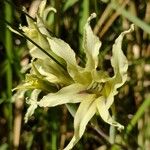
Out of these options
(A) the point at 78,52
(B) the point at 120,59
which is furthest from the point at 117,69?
(A) the point at 78,52

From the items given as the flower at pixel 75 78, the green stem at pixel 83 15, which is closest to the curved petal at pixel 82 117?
the flower at pixel 75 78

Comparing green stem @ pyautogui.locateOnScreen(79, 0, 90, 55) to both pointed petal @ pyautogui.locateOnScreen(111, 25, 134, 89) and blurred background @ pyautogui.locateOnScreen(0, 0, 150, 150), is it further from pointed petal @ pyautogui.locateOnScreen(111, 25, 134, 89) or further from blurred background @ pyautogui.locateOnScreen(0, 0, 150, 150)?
pointed petal @ pyautogui.locateOnScreen(111, 25, 134, 89)

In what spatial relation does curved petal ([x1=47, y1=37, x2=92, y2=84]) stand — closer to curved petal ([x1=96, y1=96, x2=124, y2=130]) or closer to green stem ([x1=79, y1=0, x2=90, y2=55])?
curved petal ([x1=96, y1=96, x2=124, y2=130])

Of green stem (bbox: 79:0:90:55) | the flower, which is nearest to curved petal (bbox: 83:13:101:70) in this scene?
the flower

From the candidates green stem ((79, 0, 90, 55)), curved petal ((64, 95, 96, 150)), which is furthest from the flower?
green stem ((79, 0, 90, 55))

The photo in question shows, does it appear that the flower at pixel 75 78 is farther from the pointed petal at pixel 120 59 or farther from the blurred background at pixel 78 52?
the blurred background at pixel 78 52

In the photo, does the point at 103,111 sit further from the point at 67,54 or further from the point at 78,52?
the point at 78,52

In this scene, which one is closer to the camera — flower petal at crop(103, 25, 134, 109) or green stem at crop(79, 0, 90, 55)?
flower petal at crop(103, 25, 134, 109)

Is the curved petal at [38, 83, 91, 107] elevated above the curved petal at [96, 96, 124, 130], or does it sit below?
above
